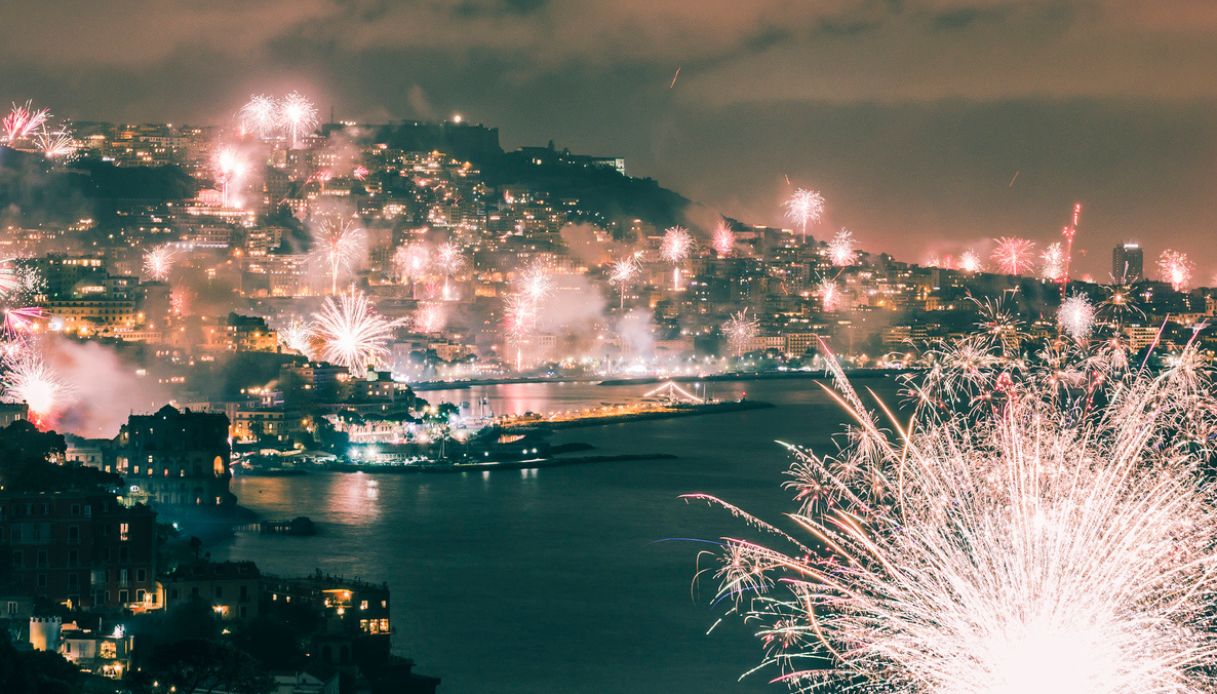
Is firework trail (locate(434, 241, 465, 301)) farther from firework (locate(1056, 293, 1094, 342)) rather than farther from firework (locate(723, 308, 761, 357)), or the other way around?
firework (locate(1056, 293, 1094, 342))

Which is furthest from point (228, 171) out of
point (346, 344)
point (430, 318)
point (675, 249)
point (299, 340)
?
point (346, 344)

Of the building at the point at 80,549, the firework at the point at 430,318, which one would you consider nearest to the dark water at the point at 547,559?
the building at the point at 80,549

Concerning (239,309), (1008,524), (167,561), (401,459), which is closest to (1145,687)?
(1008,524)

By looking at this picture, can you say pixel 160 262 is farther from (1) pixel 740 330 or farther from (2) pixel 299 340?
(1) pixel 740 330

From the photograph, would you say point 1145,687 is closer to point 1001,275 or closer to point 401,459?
point 401,459

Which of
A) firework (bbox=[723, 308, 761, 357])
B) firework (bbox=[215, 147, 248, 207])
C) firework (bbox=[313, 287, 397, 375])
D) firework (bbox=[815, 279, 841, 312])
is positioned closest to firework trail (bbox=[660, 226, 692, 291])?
firework (bbox=[723, 308, 761, 357])
